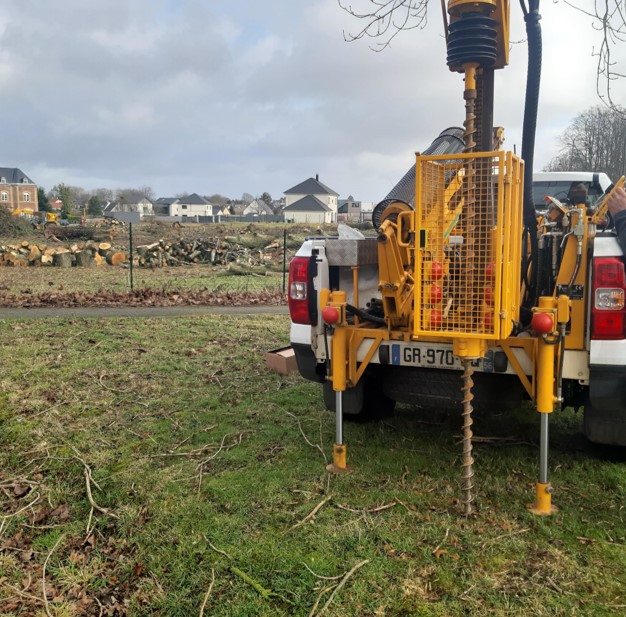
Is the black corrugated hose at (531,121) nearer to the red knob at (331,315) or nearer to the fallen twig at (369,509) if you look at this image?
the red knob at (331,315)

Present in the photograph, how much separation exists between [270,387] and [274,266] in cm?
1498

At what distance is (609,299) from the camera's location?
11.0 ft

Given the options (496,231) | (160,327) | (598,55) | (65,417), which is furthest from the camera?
(160,327)

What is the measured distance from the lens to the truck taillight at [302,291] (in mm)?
4285

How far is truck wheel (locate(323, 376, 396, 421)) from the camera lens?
4.49 metres

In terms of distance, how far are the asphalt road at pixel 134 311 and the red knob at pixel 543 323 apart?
8503mm

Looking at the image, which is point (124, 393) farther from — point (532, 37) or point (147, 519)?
point (532, 37)

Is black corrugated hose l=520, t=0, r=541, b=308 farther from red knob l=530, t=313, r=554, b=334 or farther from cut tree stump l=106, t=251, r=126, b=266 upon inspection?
cut tree stump l=106, t=251, r=126, b=266

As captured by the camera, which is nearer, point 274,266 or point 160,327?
point 160,327

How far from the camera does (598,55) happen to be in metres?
4.36

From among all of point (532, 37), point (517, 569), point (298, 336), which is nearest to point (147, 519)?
point (298, 336)

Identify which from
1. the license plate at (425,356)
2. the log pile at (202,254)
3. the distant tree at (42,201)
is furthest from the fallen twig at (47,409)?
the distant tree at (42,201)

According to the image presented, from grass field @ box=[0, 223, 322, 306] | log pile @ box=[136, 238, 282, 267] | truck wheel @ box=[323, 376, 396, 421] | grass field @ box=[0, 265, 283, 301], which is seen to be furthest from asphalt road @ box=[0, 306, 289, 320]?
log pile @ box=[136, 238, 282, 267]

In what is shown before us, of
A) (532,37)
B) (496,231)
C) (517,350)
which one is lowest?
(517,350)
